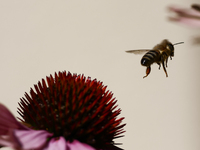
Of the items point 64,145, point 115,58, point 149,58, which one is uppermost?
point 115,58

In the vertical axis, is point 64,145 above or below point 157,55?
below

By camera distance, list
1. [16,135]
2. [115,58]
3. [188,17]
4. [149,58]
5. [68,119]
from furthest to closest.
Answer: [115,58]
[188,17]
[149,58]
[68,119]
[16,135]

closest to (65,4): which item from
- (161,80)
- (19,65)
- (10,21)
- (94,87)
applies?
(10,21)

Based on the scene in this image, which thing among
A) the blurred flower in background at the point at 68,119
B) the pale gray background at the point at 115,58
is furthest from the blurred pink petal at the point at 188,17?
the pale gray background at the point at 115,58

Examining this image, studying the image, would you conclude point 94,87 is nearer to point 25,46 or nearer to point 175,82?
point 25,46

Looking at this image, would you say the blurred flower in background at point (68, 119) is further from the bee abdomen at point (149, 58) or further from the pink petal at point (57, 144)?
the bee abdomen at point (149, 58)

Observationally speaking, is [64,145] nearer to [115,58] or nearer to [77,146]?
[77,146]

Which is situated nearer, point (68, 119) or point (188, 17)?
point (68, 119)

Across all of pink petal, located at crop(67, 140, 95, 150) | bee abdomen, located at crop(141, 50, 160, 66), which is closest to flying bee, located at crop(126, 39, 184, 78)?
bee abdomen, located at crop(141, 50, 160, 66)

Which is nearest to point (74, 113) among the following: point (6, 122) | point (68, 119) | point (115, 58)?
point (68, 119)
